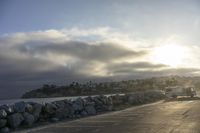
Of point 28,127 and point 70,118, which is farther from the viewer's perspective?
point 70,118

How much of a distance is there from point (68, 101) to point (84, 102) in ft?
7.90

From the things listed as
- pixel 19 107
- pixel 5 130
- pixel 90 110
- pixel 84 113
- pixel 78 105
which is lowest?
pixel 5 130

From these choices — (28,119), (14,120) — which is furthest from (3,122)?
(28,119)

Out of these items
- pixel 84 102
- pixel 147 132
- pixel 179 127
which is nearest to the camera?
pixel 147 132

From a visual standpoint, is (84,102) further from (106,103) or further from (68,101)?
(106,103)

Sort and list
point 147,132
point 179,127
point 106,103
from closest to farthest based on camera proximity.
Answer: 1. point 147,132
2. point 179,127
3. point 106,103

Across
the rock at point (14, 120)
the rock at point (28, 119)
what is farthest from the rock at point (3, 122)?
Answer: the rock at point (28, 119)

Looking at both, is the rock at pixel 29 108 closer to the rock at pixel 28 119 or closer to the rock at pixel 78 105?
the rock at pixel 28 119

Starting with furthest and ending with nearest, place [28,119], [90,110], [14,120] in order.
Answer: [90,110] → [28,119] → [14,120]

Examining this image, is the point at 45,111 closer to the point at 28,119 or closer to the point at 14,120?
the point at 28,119

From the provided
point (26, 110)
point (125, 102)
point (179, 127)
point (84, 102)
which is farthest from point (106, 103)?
point (179, 127)

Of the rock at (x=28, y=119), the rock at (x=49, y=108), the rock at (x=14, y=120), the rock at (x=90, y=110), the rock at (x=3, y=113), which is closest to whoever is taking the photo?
the rock at (x=3, y=113)

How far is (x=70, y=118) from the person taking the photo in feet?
113

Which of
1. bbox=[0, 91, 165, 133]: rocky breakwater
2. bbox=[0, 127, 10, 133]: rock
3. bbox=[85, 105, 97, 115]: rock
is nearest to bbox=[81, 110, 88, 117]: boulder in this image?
bbox=[0, 91, 165, 133]: rocky breakwater
